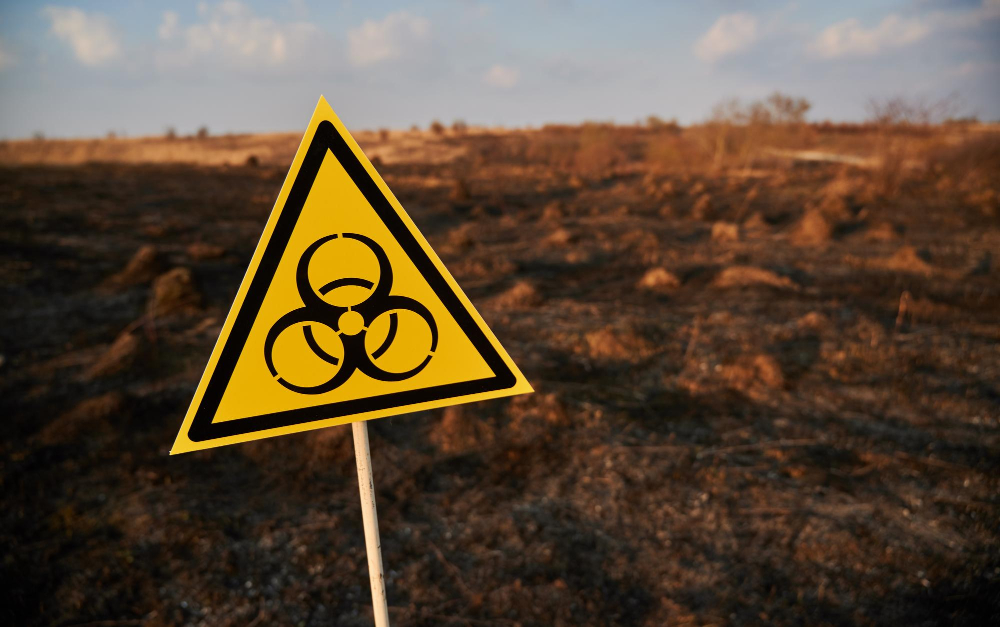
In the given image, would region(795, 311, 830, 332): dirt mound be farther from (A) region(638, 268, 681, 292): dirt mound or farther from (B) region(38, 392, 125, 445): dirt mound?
(B) region(38, 392, 125, 445): dirt mound

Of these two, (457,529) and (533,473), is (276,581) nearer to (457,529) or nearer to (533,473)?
(457,529)

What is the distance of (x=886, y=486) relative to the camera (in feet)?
14.0

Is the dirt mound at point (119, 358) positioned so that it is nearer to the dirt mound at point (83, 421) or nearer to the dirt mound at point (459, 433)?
the dirt mound at point (83, 421)

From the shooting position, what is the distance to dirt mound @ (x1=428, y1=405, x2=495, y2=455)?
16.1ft

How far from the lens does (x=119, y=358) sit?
20.3 ft

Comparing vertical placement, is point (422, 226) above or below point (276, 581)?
above

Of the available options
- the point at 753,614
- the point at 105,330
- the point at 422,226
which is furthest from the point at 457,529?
the point at 422,226

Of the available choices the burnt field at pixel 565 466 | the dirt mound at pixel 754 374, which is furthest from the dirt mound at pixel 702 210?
the dirt mound at pixel 754 374

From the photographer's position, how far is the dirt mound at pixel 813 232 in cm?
1284

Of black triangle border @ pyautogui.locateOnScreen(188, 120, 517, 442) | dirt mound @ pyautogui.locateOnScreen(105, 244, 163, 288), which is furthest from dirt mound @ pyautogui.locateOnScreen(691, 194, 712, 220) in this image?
black triangle border @ pyautogui.locateOnScreen(188, 120, 517, 442)

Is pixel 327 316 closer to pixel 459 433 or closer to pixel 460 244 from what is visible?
pixel 459 433

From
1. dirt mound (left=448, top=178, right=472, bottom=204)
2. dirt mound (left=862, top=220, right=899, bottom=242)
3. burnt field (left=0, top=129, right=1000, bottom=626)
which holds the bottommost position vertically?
burnt field (left=0, top=129, right=1000, bottom=626)

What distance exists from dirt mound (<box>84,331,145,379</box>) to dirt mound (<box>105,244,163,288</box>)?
3080mm

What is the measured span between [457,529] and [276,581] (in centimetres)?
123
